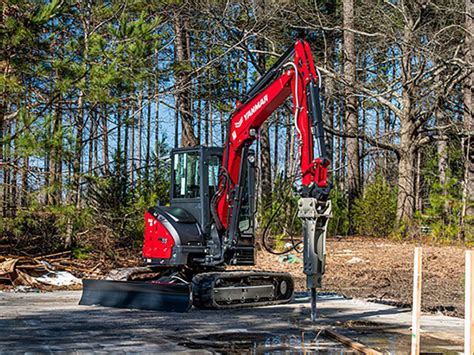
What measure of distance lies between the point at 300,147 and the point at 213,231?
255 centimetres

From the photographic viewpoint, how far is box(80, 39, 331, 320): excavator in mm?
10180

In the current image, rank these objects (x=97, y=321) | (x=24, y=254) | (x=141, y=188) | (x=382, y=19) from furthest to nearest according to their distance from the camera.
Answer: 1. (x=382, y=19)
2. (x=141, y=188)
3. (x=24, y=254)
4. (x=97, y=321)

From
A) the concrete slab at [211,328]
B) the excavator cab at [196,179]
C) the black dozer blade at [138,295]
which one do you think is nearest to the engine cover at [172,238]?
the excavator cab at [196,179]

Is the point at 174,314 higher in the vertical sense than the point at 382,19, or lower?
lower

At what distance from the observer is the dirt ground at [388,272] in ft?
40.7

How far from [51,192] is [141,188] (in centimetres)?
439

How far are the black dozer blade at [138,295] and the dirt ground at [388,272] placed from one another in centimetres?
Answer: 383

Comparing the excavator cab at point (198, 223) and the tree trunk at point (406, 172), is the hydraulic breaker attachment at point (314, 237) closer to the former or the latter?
the excavator cab at point (198, 223)

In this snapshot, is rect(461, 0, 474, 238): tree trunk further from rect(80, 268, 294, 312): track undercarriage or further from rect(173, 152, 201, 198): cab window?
rect(173, 152, 201, 198): cab window

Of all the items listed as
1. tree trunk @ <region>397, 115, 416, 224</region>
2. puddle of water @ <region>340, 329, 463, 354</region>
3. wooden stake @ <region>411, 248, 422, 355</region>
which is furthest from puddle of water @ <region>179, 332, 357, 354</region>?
tree trunk @ <region>397, 115, 416, 224</region>

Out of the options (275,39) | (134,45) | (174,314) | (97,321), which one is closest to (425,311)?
(174,314)

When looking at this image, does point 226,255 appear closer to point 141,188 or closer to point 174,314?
point 174,314

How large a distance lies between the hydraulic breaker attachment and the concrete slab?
0.70 meters

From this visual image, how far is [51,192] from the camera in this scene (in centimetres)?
1405
